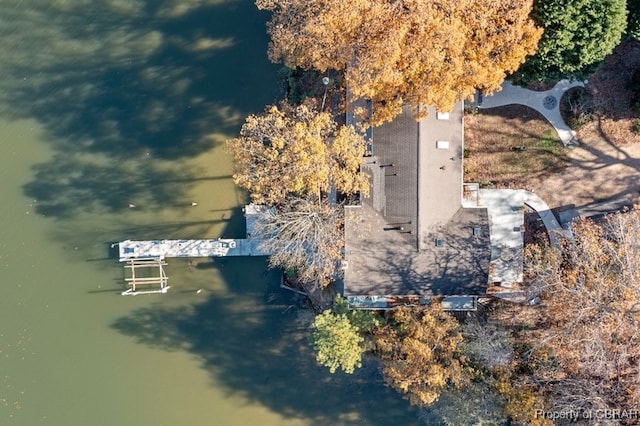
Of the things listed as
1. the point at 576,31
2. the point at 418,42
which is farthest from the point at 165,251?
the point at 576,31

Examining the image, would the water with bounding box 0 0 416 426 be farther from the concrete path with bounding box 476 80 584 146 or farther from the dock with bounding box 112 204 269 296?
the concrete path with bounding box 476 80 584 146

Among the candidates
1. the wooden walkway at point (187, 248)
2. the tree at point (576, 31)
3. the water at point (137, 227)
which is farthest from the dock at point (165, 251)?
the tree at point (576, 31)

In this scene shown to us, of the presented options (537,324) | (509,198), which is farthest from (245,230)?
(537,324)

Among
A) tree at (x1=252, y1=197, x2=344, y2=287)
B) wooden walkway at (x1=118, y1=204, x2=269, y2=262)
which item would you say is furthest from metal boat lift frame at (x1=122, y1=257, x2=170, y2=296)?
tree at (x1=252, y1=197, x2=344, y2=287)

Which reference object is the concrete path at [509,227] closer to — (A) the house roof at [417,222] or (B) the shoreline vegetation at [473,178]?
(B) the shoreline vegetation at [473,178]

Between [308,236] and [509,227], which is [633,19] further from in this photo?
[308,236]

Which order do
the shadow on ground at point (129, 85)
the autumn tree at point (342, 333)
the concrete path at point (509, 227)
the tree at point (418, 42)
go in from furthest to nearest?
the shadow on ground at point (129, 85) → the concrete path at point (509, 227) → the autumn tree at point (342, 333) → the tree at point (418, 42)
